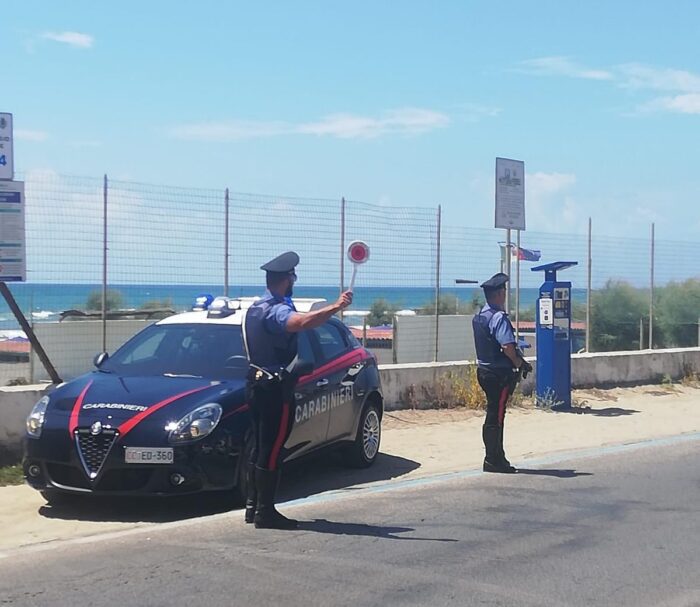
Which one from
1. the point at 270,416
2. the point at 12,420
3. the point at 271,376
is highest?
the point at 271,376

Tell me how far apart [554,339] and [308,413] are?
6.55 metres

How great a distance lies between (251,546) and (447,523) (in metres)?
1.63

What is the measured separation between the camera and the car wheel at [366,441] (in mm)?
10188

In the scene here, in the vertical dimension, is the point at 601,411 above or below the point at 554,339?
below

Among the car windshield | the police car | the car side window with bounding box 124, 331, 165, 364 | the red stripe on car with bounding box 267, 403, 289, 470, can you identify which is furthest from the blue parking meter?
the red stripe on car with bounding box 267, 403, 289, 470

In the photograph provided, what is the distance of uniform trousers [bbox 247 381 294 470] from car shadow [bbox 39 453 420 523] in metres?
0.91

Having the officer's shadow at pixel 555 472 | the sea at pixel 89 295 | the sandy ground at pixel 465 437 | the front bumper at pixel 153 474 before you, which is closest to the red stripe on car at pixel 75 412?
the front bumper at pixel 153 474

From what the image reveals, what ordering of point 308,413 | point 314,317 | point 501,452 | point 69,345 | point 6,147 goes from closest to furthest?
point 314,317
point 308,413
point 501,452
point 6,147
point 69,345

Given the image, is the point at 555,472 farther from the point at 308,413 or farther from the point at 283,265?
the point at 283,265

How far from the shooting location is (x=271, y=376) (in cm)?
734

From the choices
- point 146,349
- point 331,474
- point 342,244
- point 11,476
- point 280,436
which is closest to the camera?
point 280,436

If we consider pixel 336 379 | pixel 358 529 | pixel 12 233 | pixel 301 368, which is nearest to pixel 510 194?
pixel 336 379

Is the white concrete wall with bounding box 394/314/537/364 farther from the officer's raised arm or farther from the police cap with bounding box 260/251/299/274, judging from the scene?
the officer's raised arm

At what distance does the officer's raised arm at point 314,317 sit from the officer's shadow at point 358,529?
1503 millimetres
